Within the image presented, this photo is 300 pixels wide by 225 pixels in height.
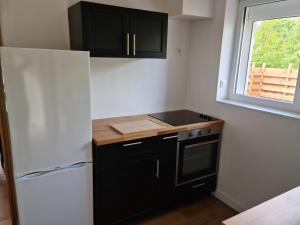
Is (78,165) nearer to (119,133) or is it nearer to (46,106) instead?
(119,133)

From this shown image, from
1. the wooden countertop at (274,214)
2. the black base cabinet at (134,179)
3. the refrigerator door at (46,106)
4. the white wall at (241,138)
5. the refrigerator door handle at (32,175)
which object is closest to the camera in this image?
the wooden countertop at (274,214)

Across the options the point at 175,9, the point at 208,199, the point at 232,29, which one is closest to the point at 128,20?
the point at 175,9

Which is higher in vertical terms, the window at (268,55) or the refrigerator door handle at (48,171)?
the window at (268,55)

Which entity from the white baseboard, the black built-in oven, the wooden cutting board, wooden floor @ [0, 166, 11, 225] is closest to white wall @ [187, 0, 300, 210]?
the white baseboard

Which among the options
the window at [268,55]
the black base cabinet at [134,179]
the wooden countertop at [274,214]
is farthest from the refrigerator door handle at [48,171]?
the window at [268,55]

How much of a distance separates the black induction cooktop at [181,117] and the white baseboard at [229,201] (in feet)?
2.91

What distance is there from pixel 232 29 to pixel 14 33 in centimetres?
207

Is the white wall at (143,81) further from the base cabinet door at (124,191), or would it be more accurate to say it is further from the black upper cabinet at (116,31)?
the base cabinet door at (124,191)

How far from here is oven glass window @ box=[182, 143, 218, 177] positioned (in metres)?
2.37

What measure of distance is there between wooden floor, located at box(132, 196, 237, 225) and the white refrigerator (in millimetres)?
820

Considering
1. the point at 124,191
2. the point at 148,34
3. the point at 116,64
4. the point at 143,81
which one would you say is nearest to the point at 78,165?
the point at 124,191

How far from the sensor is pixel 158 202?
89.3 inches

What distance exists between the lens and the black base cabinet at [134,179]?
1.91m

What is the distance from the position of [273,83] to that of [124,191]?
1.75m
